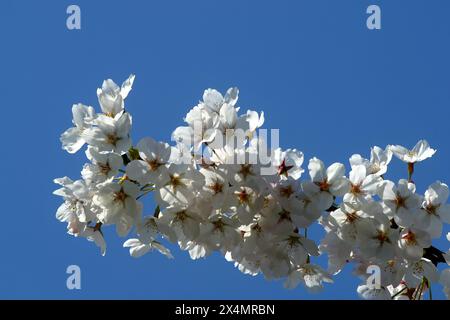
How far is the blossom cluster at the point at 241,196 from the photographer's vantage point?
502cm

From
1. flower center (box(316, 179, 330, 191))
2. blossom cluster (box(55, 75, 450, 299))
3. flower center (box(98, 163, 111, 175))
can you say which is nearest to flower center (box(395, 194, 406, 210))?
blossom cluster (box(55, 75, 450, 299))

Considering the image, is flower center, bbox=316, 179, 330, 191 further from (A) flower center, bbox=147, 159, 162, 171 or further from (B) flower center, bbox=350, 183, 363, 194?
(A) flower center, bbox=147, 159, 162, 171

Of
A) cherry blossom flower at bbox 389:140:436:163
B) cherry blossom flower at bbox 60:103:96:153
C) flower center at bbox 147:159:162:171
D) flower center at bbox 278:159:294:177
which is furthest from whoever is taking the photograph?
cherry blossom flower at bbox 389:140:436:163

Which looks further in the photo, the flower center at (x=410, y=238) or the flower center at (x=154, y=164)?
the flower center at (x=410, y=238)

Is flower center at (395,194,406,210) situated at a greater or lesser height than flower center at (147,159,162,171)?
lesser

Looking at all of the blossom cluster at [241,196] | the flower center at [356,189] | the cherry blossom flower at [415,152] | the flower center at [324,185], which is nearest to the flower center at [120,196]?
the blossom cluster at [241,196]

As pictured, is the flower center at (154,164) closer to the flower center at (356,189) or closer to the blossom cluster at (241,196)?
the blossom cluster at (241,196)

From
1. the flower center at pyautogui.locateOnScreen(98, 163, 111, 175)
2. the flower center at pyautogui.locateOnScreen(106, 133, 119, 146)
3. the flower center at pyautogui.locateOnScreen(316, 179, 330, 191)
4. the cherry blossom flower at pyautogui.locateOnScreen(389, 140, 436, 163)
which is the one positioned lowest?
the flower center at pyautogui.locateOnScreen(316, 179, 330, 191)

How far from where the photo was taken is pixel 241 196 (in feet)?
16.6

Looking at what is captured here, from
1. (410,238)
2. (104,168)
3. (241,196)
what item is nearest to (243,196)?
(241,196)

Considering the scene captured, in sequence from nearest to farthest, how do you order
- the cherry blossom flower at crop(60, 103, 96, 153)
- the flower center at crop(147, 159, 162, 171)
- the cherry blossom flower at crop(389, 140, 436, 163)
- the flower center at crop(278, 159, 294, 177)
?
the flower center at crop(147, 159, 162, 171)
the flower center at crop(278, 159, 294, 177)
the cherry blossom flower at crop(60, 103, 96, 153)
the cherry blossom flower at crop(389, 140, 436, 163)

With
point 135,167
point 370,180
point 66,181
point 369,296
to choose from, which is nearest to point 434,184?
point 370,180

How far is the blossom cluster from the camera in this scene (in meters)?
5.02

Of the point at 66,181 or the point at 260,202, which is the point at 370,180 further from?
the point at 66,181
